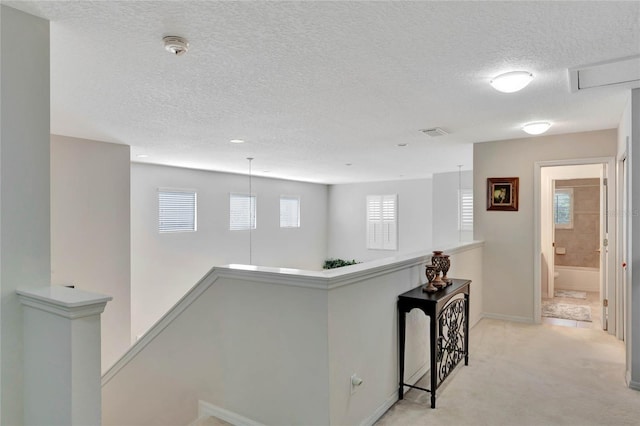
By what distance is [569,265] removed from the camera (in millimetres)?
6914

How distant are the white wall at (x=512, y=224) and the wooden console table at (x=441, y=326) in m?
1.56

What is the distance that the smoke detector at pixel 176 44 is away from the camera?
201cm

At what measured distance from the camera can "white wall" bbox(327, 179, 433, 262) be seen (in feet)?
30.5

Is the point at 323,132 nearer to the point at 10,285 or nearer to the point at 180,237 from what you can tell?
the point at 10,285

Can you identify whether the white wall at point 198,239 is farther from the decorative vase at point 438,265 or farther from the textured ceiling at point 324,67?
the decorative vase at point 438,265

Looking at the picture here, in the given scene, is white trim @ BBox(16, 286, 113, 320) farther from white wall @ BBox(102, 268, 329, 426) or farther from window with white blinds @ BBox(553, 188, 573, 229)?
window with white blinds @ BBox(553, 188, 573, 229)

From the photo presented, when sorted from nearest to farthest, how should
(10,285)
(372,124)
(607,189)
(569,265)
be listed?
(10,285), (372,124), (607,189), (569,265)

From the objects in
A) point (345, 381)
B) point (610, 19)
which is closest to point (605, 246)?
point (610, 19)

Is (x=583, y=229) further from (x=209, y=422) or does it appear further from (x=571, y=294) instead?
(x=209, y=422)

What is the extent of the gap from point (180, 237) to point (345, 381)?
17.9ft

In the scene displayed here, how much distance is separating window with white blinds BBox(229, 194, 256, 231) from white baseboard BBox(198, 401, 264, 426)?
18.2 ft

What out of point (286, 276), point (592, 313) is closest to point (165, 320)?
point (286, 276)

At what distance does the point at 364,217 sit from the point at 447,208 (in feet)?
8.05

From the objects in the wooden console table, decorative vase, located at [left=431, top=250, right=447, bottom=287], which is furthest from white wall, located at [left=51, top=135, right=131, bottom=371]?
decorative vase, located at [left=431, top=250, right=447, bottom=287]
